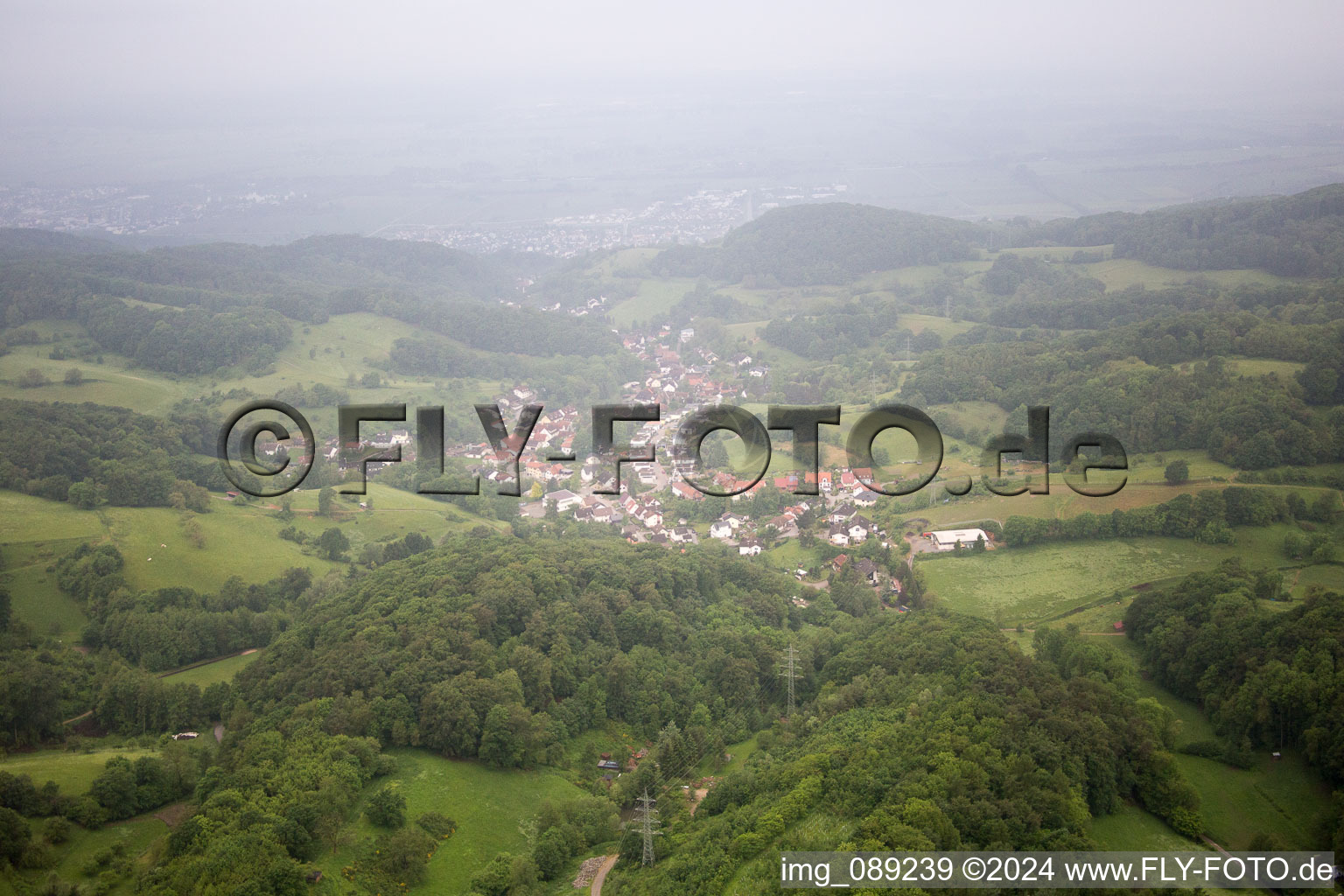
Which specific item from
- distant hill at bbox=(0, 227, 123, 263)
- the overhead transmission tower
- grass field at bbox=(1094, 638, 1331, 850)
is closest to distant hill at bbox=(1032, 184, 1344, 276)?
grass field at bbox=(1094, 638, 1331, 850)

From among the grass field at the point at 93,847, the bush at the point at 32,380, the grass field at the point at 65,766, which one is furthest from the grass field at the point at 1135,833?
the bush at the point at 32,380

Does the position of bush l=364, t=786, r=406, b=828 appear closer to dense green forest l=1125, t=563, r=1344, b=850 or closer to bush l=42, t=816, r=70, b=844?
bush l=42, t=816, r=70, b=844

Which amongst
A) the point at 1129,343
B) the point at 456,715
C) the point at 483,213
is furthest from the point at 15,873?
the point at 483,213

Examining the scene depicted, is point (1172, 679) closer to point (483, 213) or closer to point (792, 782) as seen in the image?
point (792, 782)

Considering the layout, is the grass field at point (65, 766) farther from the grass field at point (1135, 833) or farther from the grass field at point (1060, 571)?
the grass field at point (1060, 571)

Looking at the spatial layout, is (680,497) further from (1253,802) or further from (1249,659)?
(1253,802)

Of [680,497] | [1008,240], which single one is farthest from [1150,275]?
[680,497]
